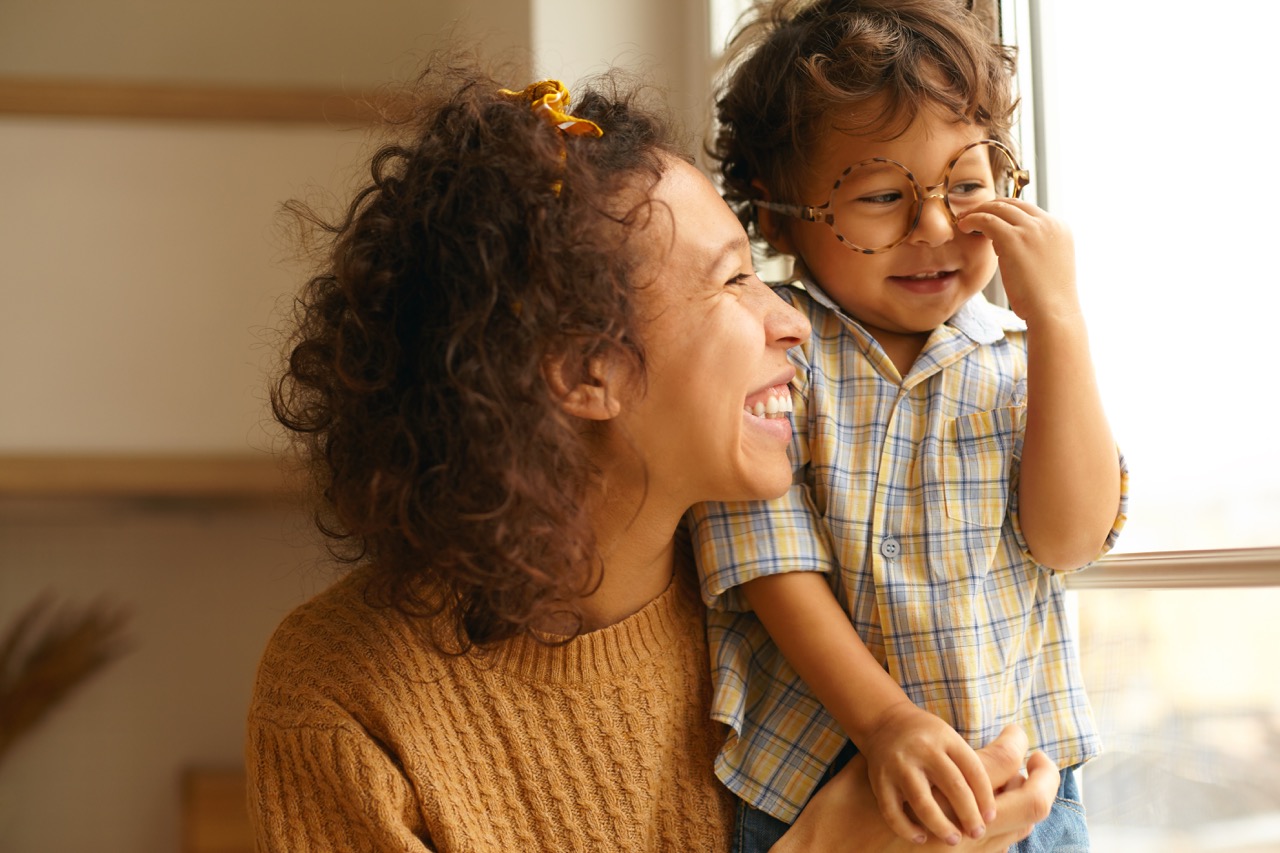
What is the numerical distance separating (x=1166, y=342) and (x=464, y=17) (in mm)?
1801

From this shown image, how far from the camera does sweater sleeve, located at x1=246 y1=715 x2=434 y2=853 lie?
1.23 meters

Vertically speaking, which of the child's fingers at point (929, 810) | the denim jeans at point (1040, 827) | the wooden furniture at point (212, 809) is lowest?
the wooden furniture at point (212, 809)

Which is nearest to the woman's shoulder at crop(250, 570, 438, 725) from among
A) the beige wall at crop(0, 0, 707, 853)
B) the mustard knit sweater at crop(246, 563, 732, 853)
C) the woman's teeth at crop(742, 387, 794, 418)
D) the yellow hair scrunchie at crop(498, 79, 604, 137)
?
the mustard knit sweater at crop(246, 563, 732, 853)

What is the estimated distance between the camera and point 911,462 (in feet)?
4.05

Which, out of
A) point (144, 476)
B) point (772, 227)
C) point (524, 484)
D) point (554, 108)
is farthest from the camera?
point (144, 476)

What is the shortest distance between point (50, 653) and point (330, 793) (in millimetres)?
1768

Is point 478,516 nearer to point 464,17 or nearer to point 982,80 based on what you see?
point 982,80

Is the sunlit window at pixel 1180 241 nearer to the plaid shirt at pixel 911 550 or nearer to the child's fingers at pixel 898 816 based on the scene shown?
the plaid shirt at pixel 911 550

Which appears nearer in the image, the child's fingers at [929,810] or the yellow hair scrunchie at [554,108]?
the child's fingers at [929,810]

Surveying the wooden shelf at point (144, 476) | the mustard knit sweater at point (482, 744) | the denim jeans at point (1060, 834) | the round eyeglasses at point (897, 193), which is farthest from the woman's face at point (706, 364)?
the wooden shelf at point (144, 476)

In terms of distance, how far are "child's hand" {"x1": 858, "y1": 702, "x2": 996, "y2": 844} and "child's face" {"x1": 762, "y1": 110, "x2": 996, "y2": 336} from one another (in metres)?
0.41

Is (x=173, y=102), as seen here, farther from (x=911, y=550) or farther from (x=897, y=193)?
(x=911, y=550)

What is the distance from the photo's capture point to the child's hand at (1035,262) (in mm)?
1139

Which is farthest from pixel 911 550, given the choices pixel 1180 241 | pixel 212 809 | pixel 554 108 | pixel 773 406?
pixel 212 809
